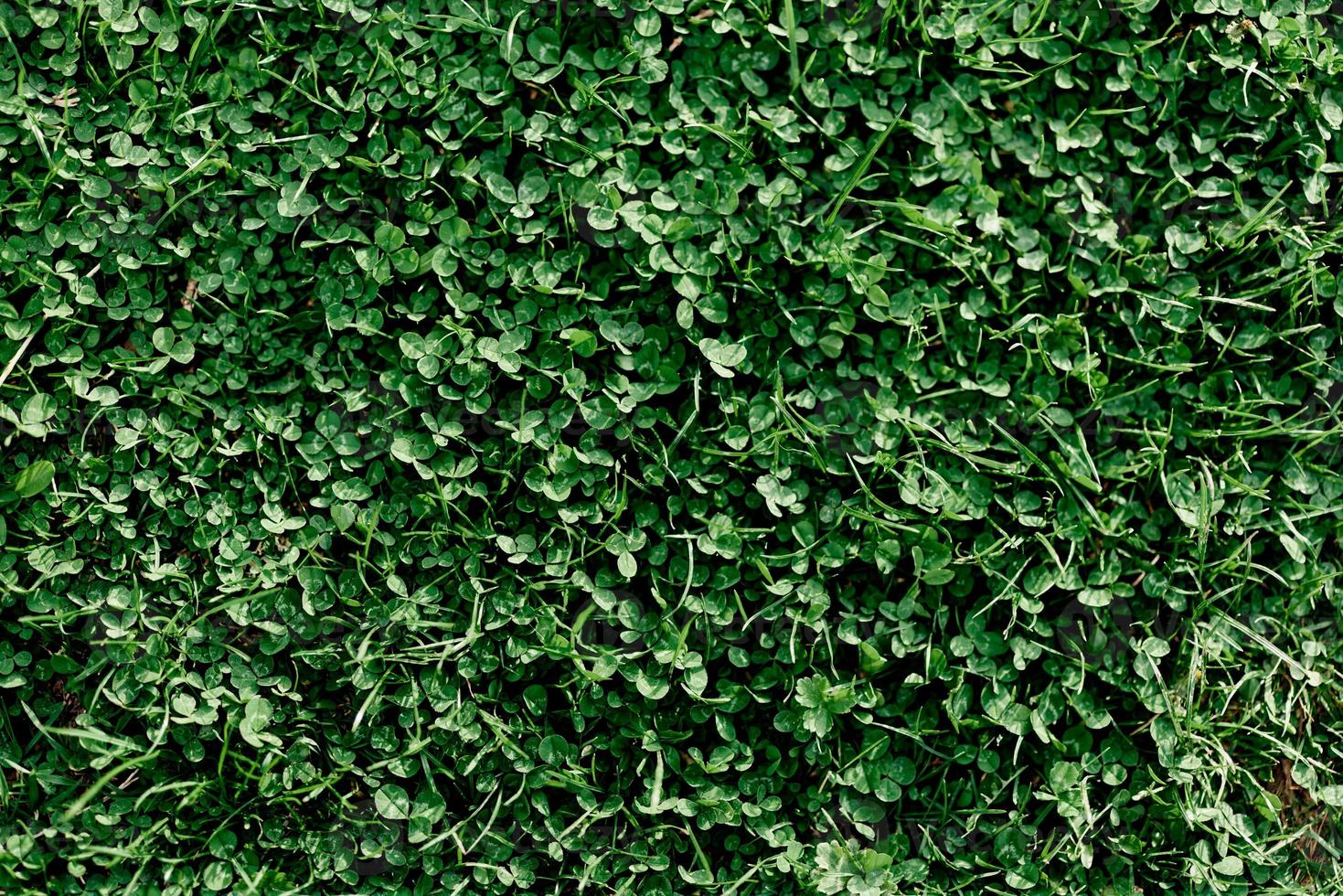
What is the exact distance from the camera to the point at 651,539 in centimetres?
208

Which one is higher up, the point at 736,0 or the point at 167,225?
the point at 736,0

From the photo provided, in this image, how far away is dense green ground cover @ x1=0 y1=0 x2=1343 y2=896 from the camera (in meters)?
2.06

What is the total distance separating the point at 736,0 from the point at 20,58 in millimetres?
1375

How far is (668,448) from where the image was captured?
2064mm

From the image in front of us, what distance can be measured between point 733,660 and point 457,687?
0.52m

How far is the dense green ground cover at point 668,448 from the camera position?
6.75 feet

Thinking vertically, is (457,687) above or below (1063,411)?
below

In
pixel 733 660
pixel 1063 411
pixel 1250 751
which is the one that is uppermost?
pixel 1063 411

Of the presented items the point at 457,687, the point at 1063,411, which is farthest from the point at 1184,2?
the point at 457,687

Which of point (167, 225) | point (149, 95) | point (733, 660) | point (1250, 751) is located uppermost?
point (149, 95)

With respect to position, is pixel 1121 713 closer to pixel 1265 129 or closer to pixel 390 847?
pixel 1265 129

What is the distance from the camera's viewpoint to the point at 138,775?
210cm

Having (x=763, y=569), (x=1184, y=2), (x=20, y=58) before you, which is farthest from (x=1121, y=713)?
(x=20, y=58)

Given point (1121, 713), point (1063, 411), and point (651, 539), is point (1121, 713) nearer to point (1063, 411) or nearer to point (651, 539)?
point (1063, 411)
